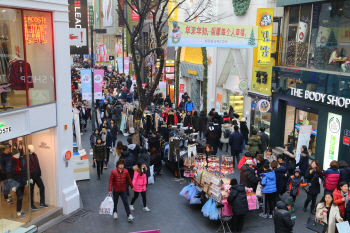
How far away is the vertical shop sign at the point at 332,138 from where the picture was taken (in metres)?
12.8

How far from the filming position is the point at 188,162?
1222 centimetres

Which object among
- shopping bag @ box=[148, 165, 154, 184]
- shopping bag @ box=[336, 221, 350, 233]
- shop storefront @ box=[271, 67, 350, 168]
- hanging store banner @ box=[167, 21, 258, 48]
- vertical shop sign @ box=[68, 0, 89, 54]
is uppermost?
vertical shop sign @ box=[68, 0, 89, 54]

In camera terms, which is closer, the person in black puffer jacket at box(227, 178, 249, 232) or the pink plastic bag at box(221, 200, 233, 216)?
the person in black puffer jacket at box(227, 178, 249, 232)

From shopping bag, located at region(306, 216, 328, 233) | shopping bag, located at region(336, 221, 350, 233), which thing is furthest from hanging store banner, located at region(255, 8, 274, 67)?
shopping bag, located at region(336, 221, 350, 233)

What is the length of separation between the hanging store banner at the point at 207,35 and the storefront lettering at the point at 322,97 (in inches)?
115

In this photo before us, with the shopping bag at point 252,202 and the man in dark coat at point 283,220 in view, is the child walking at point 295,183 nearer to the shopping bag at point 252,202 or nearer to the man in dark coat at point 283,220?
the shopping bag at point 252,202

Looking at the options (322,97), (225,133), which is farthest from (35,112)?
(322,97)

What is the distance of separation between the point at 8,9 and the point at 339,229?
28.8 ft

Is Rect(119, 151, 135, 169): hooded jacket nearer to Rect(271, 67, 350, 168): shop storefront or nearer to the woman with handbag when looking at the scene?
the woman with handbag

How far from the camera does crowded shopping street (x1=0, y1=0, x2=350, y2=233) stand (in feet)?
28.6

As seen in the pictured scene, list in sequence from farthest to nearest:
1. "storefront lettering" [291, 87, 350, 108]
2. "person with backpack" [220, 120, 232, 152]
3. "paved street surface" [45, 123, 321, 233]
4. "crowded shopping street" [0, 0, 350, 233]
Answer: "person with backpack" [220, 120, 232, 152], "storefront lettering" [291, 87, 350, 108], "paved street surface" [45, 123, 321, 233], "crowded shopping street" [0, 0, 350, 233]

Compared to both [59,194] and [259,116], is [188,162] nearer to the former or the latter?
[59,194]

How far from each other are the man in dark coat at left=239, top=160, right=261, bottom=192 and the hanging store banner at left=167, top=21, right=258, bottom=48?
4262mm

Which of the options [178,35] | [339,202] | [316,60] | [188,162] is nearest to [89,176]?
[188,162]
